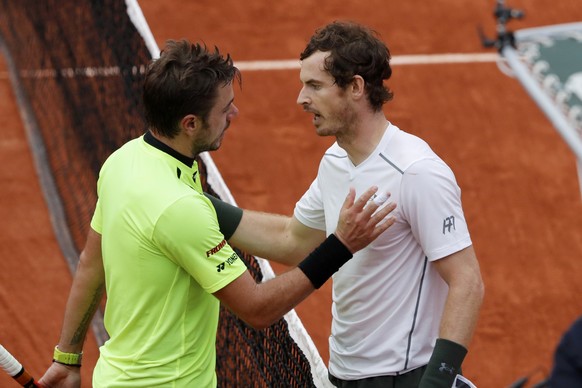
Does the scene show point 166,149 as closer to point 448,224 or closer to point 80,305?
point 80,305

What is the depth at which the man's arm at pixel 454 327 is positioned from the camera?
3793 mm

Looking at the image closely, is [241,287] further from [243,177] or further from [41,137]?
[41,137]

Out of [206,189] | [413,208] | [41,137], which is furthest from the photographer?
[41,137]

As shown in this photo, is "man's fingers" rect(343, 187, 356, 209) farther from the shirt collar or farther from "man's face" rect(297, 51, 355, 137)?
the shirt collar

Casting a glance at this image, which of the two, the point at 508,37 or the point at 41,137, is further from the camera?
the point at 41,137

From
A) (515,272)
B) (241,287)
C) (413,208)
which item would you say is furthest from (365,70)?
(515,272)

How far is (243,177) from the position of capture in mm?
10078

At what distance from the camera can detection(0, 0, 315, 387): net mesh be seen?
20.9ft

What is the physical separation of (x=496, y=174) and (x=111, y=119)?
11.9 ft

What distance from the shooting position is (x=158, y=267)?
13.0 feet

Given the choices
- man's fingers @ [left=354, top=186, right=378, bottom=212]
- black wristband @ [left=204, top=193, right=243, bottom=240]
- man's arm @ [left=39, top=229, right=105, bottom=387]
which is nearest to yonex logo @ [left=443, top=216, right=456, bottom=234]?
man's fingers @ [left=354, top=186, right=378, bottom=212]

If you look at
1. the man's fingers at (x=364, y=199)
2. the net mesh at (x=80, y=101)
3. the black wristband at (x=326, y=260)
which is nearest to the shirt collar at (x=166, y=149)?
the black wristband at (x=326, y=260)

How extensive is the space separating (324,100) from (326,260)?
69cm

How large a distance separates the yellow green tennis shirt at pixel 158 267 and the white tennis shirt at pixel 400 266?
1.74 ft
